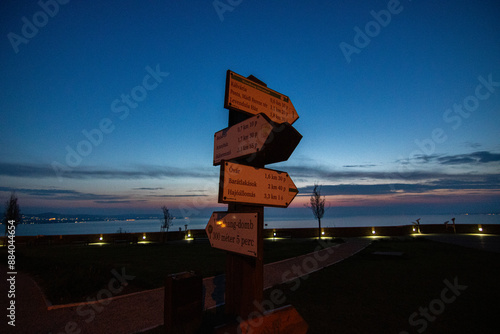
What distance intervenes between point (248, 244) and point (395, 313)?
179 inches

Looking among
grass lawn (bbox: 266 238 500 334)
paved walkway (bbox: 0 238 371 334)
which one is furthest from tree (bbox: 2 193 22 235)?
grass lawn (bbox: 266 238 500 334)

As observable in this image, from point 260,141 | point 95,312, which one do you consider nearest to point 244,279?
point 260,141

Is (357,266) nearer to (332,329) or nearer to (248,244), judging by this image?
(332,329)

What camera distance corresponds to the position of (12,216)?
85.0ft

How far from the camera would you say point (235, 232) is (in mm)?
2287

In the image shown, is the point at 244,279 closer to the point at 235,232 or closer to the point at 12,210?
the point at 235,232

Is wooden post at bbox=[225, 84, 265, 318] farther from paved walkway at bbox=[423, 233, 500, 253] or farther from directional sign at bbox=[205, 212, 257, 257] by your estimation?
paved walkway at bbox=[423, 233, 500, 253]

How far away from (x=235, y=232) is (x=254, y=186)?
0.48 m

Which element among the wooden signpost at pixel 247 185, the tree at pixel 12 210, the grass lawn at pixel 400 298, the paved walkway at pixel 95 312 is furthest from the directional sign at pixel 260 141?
the tree at pixel 12 210

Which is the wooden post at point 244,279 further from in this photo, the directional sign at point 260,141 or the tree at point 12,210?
the tree at point 12,210

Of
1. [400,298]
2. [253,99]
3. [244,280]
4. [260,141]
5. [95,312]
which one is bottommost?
[95,312]

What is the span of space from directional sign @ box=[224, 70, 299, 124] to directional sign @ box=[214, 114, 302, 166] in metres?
0.29

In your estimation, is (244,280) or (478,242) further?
(478,242)

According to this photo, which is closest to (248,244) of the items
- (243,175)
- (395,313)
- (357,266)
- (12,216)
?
(243,175)
